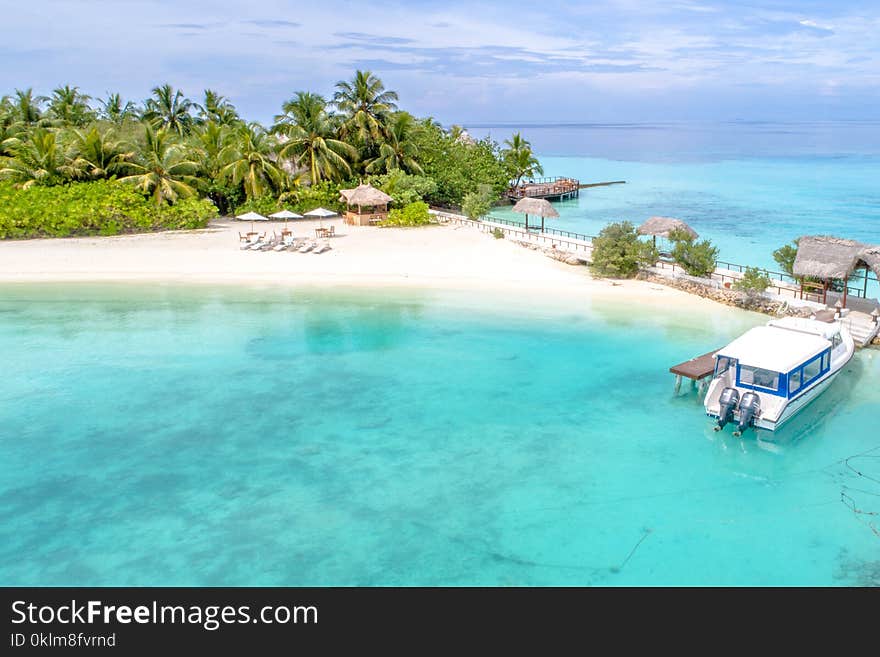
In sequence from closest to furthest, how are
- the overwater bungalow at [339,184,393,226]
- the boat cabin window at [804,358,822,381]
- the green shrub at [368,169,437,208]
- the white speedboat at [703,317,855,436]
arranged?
the white speedboat at [703,317,855,436]
the boat cabin window at [804,358,822,381]
the overwater bungalow at [339,184,393,226]
the green shrub at [368,169,437,208]

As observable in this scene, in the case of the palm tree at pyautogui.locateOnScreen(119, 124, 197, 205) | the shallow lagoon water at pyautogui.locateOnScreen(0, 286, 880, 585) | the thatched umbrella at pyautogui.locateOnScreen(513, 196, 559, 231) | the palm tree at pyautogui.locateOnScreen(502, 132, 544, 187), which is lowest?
the shallow lagoon water at pyautogui.locateOnScreen(0, 286, 880, 585)

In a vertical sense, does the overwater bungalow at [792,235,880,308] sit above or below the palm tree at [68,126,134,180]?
below

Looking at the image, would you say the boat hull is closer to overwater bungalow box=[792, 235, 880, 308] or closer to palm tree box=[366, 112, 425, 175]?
overwater bungalow box=[792, 235, 880, 308]

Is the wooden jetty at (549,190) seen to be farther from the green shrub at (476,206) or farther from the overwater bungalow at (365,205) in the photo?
the overwater bungalow at (365,205)

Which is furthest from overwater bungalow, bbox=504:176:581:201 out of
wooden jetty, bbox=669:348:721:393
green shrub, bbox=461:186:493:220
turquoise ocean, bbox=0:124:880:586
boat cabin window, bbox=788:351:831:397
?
boat cabin window, bbox=788:351:831:397

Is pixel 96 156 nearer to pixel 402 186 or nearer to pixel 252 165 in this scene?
pixel 252 165

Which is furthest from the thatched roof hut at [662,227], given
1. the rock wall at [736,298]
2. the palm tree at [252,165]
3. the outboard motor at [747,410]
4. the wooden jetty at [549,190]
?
the wooden jetty at [549,190]

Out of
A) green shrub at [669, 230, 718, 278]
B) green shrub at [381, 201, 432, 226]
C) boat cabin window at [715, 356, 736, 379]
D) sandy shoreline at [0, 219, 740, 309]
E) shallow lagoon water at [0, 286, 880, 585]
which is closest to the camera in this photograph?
shallow lagoon water at [0, 286, 880, 585]
